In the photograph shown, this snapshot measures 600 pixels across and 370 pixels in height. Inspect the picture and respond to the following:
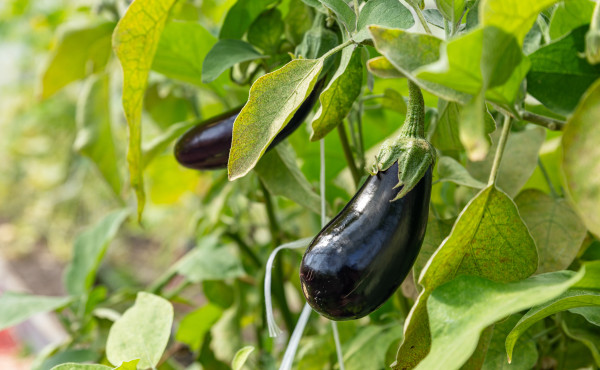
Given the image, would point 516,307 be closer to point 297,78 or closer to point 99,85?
point 297,78

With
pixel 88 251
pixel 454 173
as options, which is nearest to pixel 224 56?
pixel 454 173

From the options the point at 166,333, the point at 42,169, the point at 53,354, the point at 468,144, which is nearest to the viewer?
the point at 468,144

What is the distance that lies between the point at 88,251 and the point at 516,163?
47 cm

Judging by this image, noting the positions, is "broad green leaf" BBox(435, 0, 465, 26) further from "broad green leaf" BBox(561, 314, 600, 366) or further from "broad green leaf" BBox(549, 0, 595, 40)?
"broad green leaf" BBox(561, 314, 600, 366)

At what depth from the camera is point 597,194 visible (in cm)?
19

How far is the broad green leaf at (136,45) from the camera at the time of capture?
0.30 metres

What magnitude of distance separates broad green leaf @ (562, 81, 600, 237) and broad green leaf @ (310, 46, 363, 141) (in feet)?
0.33

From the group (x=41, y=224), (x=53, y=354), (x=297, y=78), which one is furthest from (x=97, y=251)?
(x=41, y=224)

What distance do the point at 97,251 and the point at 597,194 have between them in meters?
0.54

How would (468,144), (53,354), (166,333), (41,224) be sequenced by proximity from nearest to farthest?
(468,144) → (166,333) → (53,354) → (41,224)

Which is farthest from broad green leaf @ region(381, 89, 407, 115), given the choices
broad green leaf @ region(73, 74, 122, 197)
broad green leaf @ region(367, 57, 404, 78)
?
broad green leaf @ region(73, 74, 122, 197)

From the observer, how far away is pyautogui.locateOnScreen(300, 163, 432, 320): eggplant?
243mm

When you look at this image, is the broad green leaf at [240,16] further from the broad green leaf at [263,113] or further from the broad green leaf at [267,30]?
the broad green leaf at [263,113]

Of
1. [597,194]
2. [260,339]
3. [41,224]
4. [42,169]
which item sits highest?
[597,194]
